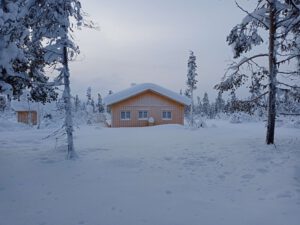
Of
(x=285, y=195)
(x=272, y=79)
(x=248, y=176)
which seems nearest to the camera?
(x=285, y=195)

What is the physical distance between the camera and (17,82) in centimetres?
1101

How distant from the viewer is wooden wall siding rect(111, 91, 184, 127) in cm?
3186

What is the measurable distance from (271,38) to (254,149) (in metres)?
4.68

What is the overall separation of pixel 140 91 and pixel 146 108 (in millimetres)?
2148

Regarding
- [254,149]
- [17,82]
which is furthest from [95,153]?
[254,149]

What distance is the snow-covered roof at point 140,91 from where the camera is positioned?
102 feet

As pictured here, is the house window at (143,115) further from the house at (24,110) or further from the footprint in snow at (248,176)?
the footprint in snow at (248,176)

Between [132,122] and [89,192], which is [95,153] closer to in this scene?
[89,192]

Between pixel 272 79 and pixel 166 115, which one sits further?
pixel 166 115

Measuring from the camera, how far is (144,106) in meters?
32.4

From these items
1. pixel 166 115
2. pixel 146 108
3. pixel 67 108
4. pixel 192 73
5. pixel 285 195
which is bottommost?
pixel 285 195

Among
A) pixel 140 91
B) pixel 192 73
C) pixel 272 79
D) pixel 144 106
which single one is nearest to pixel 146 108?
pixel 144 106

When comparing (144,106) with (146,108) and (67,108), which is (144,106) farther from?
(67,108)

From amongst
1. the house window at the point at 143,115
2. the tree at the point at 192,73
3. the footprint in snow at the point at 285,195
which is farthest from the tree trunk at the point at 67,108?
the tree at the point at 192,73
